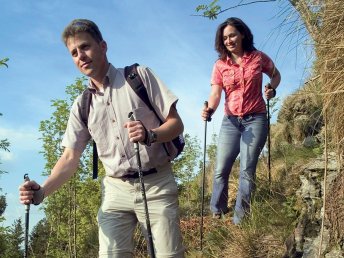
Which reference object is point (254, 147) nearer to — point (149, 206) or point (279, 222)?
point (279, 222)

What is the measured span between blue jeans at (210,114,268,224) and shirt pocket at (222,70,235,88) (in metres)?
0.43

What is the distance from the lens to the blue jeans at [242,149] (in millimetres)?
6492

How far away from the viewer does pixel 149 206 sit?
3838 millimetres

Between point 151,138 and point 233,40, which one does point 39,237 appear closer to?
point 233,40

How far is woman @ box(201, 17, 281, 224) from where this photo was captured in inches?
257

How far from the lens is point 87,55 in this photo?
13.0 ft

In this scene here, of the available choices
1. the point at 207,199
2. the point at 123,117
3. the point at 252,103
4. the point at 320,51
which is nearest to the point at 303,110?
the point at 207,199

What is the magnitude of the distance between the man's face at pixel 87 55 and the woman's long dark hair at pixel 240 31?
326 centimetres

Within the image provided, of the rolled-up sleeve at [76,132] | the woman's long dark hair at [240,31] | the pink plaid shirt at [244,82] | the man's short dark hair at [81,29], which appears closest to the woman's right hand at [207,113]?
the pink plaid shirt at [244,82]

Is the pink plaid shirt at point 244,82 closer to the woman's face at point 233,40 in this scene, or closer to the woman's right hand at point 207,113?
the woman's face at point 233,40

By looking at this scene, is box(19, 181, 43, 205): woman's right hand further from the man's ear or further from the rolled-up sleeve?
the man's ear

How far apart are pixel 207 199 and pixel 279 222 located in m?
5.60

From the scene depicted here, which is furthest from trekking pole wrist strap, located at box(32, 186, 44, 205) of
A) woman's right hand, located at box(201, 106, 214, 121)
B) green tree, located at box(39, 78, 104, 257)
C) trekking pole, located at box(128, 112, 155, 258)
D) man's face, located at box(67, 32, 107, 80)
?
green tree, located at box(39, 78, 104, 257)

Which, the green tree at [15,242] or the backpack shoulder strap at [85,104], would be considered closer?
the backpack shoulder strap at [85,104]
